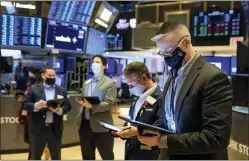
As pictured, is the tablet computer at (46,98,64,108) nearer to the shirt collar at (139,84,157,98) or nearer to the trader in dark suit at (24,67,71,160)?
the trader in dark suit at (24,67,71,160)

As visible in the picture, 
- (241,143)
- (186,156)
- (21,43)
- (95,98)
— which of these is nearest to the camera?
(186,156)

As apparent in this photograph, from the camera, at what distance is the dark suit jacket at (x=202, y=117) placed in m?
1.58

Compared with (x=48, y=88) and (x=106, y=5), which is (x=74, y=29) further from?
(x=48, y=88)

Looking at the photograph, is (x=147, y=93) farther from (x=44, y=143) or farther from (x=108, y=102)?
(x=44, y=143)

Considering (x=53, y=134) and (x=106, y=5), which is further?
(x=106, y=5)

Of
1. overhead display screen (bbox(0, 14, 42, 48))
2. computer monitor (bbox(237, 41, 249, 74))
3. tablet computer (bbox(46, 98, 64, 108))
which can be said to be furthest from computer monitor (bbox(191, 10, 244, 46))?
tablet computer (bbox(46, 98, 64, 108))

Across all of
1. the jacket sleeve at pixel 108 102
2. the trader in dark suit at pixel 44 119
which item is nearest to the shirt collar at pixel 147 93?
the jacket sleeve at pixel 108 102

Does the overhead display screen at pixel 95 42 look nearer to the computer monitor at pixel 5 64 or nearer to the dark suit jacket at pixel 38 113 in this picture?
the computer monitor at pixel 5 64

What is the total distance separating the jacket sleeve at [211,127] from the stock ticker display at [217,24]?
6.29 m

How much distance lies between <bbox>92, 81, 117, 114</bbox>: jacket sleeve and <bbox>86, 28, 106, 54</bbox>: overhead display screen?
9.45 feet

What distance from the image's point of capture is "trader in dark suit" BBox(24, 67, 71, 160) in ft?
14.4

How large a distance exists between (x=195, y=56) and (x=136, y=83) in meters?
1.34

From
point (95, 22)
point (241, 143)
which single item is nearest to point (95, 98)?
point (241, 143)

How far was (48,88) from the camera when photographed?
4609 millimetres
